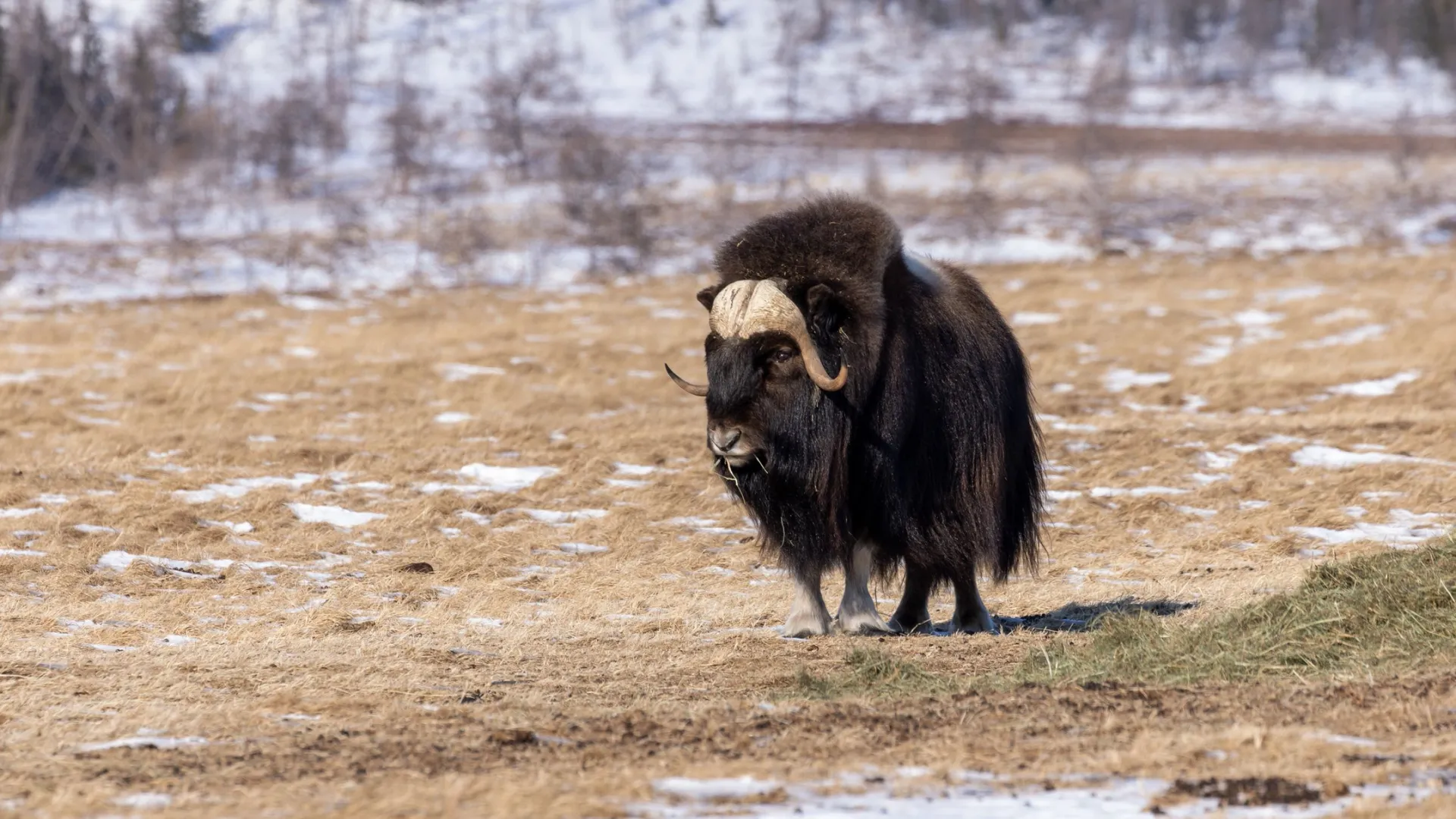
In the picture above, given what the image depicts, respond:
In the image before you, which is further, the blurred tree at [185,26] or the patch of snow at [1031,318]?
the blurred tree at [185,26]

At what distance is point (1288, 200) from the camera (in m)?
38.9

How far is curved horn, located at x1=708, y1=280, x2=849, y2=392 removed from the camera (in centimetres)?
662

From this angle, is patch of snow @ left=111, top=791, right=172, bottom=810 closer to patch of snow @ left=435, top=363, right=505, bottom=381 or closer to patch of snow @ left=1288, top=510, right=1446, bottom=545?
patch of snow @ left=1288, top=510, right=1446, bottom=545

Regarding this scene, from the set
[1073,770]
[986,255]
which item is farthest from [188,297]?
[1073,770]

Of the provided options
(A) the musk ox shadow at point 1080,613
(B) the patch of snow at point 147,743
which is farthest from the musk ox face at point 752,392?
(B) the patch of snow at point 147,743

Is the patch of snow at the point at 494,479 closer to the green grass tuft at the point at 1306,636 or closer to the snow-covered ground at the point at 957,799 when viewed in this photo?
the green grass tuft at the point at 1306,636

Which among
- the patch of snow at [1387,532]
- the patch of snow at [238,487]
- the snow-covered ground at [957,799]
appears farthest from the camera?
the patch of snow at [238,487]

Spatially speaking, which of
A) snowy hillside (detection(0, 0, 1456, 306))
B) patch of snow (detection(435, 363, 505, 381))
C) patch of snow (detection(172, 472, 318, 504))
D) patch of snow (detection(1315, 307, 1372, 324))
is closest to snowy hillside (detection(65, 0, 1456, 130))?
A: snowy hillside (detection(0, 0, 1456, 306))

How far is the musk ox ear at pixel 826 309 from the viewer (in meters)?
6.77

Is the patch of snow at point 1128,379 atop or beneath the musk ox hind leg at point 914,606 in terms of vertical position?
beneath

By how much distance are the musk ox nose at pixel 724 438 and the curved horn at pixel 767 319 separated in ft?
1.28

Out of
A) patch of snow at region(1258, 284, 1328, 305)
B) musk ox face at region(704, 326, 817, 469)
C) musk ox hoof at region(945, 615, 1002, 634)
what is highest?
musk ox face at region(704, 326, 817, 469)

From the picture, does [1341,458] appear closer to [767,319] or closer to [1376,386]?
[1376,386]

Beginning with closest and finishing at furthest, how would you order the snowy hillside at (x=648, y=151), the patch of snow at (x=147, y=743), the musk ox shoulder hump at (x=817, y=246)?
the patch of snow at (x=147, y=743) → the musk ox shoulder hump at (x=817, y=246) → the snowy hillside at (x=648, y=151)
